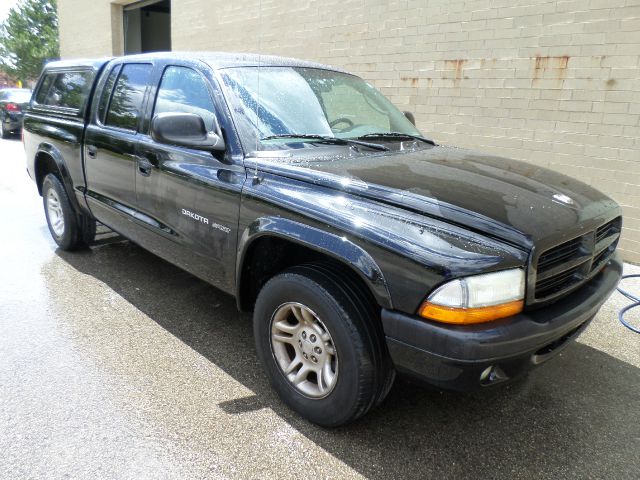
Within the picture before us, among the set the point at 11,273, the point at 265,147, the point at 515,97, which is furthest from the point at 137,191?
the point at 515,97

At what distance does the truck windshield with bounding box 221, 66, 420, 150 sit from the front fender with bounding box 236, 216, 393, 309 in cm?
53

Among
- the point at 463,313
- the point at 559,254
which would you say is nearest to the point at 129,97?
the point at 463,313

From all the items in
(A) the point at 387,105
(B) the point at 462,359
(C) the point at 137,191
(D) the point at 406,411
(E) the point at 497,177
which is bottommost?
(D) the point at 406,411

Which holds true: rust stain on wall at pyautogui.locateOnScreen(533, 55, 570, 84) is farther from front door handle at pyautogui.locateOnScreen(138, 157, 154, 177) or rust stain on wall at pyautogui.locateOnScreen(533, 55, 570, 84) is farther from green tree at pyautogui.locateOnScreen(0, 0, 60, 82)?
green tree at pyautogui.locateOnScreen(0, 0, 60, 82)

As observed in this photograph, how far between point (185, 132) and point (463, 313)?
5.86 feet

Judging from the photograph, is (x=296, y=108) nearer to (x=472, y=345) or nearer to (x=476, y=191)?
(x=476, y=191)

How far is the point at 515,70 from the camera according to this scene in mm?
5910

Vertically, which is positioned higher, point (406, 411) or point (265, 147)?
point (265, 147)

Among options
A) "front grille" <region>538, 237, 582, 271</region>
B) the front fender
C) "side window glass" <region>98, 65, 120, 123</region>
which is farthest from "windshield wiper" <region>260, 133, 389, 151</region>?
"side window glass" <region>98, 65, 120, 123</region>

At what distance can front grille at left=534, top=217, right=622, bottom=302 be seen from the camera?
2150mm

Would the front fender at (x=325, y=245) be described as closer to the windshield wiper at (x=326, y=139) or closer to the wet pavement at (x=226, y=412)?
the windshield wiper at (x=326, y=139)

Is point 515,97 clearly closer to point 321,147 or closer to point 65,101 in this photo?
point 321,147

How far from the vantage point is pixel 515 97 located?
19.6 ft

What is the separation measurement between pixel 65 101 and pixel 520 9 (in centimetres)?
511
